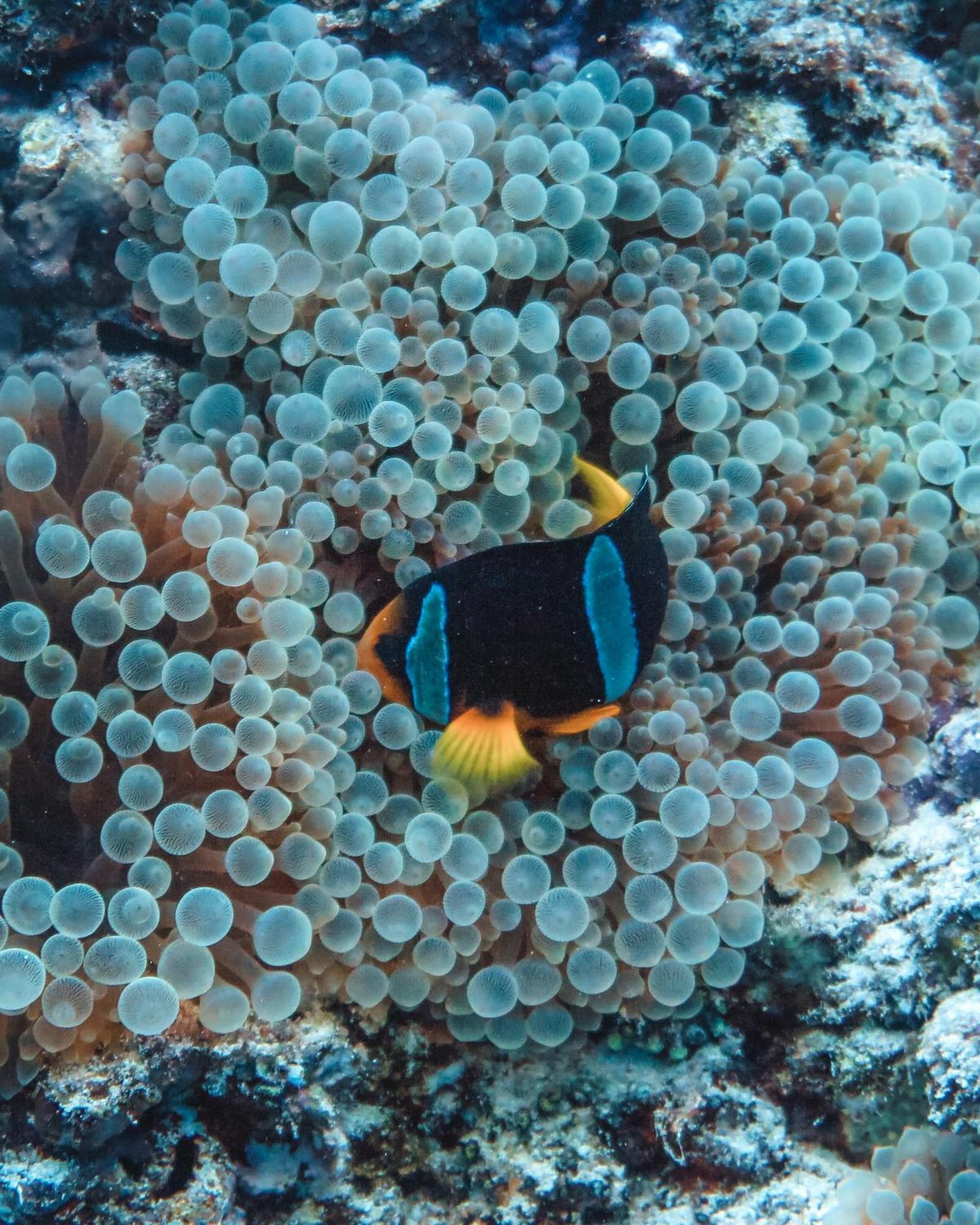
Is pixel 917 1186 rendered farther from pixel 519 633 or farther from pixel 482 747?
pixel 519 633

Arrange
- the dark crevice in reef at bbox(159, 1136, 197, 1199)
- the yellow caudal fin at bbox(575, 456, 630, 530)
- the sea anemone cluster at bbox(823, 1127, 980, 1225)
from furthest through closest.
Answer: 1. the yellow caudal fin at bbox(575, 456, 630, 530)
2. the dark crevice in reef at bbox(159, 1136, 197, 1199)
3. the sea anemone cluster at bbox(823, 1127, 980, 1225)

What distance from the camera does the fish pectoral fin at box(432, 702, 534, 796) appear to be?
1.87 metres

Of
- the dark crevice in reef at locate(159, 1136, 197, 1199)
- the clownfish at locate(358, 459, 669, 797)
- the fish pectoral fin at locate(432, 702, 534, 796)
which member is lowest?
the dark crevice in reef at locate(159, 1136, 197, 1199)

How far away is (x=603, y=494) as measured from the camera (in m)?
2.21

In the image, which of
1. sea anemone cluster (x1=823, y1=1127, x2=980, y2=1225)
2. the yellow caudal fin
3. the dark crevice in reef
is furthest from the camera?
the yellow caudal fin

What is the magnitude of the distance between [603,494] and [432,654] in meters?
0.61

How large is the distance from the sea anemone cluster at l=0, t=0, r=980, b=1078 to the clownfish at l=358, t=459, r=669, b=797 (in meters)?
0.08

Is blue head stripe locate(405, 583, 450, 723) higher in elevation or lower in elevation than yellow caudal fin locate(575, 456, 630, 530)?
lower

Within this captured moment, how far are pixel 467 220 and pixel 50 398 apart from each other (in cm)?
112

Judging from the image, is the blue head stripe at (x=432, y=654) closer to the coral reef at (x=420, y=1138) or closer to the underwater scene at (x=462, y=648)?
the underwater scene at (x=462, y=648)

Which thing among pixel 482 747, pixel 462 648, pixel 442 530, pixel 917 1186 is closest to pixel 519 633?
pixel 462 648

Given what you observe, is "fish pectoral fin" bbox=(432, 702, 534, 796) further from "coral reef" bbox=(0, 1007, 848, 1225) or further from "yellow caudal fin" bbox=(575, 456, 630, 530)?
"coral reef" bbox=(0, 1007, 848, 1225)

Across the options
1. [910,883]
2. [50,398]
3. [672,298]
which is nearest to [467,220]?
[672,298]

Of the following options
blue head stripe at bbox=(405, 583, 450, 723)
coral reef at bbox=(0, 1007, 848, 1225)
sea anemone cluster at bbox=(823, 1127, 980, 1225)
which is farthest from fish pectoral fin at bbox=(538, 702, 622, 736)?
sea anemone cluster at bbox=(823, 1127, 980, 1225)
